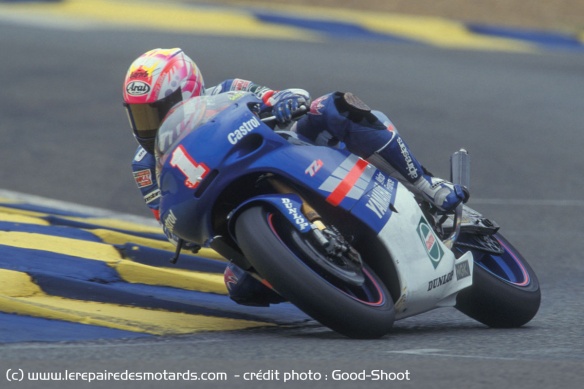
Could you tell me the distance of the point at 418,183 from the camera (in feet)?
19.1

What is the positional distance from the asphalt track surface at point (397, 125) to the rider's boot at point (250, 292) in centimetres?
14

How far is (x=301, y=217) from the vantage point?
4914mm

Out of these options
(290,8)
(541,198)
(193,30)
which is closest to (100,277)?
(541,198)

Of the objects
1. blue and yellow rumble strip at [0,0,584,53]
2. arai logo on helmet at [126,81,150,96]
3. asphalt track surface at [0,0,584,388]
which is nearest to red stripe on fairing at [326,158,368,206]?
asphalt track surface at [0,0,584,388]

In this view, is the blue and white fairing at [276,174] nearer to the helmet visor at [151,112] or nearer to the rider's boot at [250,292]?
the helmet visor at [151,112]

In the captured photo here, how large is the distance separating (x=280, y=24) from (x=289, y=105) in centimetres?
1410

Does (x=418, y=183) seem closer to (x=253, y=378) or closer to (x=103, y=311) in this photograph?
(x=103, y=311)

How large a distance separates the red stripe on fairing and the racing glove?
13.2 inches

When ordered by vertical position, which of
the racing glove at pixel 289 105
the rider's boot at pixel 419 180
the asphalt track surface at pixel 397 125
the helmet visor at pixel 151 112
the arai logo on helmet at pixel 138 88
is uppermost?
the racing glove at pixel 289 105

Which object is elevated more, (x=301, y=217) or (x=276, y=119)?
(x=276, y=119)

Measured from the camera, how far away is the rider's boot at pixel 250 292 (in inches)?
220

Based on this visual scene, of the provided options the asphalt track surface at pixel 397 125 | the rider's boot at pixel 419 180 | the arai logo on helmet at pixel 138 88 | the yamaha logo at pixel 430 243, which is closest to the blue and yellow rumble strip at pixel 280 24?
the asphalt track surface at pixel 397 125

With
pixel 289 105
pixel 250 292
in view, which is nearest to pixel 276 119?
pixel 289 105

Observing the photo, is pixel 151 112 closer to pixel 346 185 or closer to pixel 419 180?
pixel 346 185
